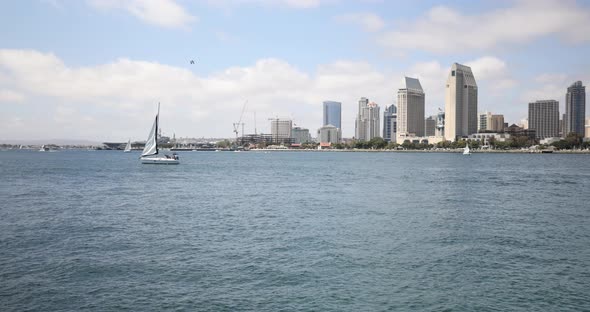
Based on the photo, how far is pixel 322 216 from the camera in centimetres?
3941

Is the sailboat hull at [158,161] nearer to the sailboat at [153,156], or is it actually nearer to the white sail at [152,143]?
the sailboat at [153,156]

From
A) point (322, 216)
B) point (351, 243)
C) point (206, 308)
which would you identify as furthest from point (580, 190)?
point (206, 308)

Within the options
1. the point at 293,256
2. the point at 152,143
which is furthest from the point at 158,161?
the point at 293,256

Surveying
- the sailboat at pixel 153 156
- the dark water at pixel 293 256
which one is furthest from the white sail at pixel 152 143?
the dark water at pixel 293 256

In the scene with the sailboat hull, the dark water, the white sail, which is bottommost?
the dark water

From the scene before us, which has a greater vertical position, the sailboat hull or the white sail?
the white sail

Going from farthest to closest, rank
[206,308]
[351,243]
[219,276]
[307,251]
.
→ [351,243], [307,251], [219,276], [206,308]

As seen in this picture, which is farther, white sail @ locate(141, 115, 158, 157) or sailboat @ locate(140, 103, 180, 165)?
sailboat @ locate(140, 103, 180, 165)

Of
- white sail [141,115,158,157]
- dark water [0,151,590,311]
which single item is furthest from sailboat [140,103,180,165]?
dark water [0,151,590,311]

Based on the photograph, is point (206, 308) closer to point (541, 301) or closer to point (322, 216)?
point (541, 301)

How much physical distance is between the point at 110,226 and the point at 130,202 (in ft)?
48.4

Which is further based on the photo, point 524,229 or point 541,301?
point 524,229

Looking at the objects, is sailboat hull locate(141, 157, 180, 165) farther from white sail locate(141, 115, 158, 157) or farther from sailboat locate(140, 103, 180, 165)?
white sail locate(141, 115, 158, 157)

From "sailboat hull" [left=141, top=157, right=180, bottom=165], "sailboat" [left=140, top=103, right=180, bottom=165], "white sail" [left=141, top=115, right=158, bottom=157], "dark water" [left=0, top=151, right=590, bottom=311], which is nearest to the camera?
"dark water" [left=0, top=151, right=590, bottom=311]
